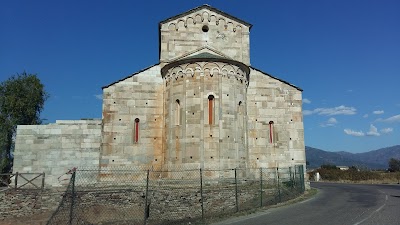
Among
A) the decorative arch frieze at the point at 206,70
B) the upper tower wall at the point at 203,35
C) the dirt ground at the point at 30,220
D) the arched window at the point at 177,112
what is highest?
the upper tower wall at the point at 203,35

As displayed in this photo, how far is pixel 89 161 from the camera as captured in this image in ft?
72.3

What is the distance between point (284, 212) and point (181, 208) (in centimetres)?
562

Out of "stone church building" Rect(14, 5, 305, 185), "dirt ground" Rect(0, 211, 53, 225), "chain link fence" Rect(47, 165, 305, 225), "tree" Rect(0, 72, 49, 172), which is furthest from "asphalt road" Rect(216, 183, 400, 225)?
"tree" Rect(0, 72, 49, 172)

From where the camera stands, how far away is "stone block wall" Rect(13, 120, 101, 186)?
861 inches

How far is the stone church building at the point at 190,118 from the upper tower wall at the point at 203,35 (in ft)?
0.25

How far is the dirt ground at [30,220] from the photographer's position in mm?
17047

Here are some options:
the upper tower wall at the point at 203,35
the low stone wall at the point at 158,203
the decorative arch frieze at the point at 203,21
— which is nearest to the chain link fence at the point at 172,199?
the low stone wall at the point at 158,203

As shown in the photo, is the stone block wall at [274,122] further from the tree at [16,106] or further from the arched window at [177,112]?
the tree at [16,106]

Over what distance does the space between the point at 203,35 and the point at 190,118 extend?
7.47 metres

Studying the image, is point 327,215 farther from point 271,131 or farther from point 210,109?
point 271,131

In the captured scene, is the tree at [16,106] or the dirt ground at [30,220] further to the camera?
the tree at [16,106]

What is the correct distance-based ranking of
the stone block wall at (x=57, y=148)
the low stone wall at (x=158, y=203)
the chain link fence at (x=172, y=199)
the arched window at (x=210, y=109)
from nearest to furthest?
the chain link fence at (x=172, y=199) < the low stone wall at (x=158, y=203) < the arched window at (x=210, y=109) < the stone block wall at (x=57, y=148)

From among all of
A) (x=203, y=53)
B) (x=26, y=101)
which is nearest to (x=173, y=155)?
(x=203, y=53)

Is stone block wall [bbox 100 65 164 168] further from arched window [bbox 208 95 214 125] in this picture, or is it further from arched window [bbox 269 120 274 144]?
arched window [bbox 269 120 274 144]
